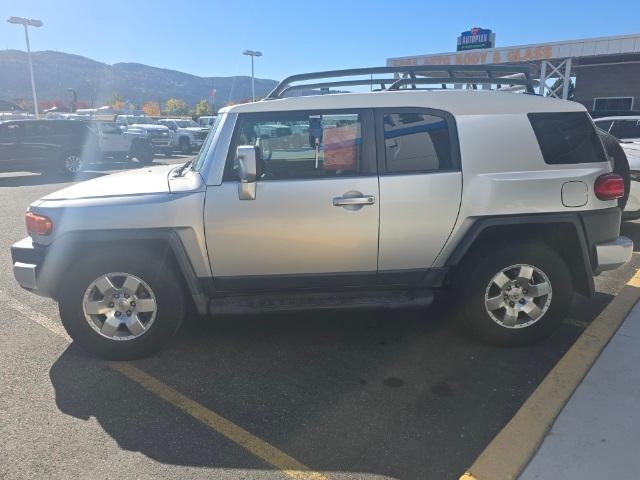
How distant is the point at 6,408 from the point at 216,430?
1.31 metres

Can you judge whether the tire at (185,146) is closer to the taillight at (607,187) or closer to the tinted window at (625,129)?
the tinted window at (625,129)

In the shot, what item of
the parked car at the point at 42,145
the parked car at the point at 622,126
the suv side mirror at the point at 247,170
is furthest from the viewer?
the parked car at the point at 42,145

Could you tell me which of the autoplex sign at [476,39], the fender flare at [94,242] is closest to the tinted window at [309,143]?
the fender flare at [94,242]

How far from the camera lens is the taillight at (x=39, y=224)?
3.52 meters

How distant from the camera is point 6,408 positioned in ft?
9.89

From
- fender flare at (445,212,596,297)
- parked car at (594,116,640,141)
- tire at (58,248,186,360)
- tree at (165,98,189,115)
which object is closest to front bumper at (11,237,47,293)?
tire at (58,248,186,360)

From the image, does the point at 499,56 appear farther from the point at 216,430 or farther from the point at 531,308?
the point at 216,430

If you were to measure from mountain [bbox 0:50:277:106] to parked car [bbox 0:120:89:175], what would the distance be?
95.6 meters

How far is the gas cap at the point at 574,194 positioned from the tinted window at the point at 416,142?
0.87m

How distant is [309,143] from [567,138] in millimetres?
1899

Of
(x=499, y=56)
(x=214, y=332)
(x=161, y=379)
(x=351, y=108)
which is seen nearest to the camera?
(x=161, y=379)

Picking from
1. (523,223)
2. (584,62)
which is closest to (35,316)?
(523,223)

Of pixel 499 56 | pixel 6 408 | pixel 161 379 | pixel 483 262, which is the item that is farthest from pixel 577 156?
pixel 499 56

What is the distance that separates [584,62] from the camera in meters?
22.1
